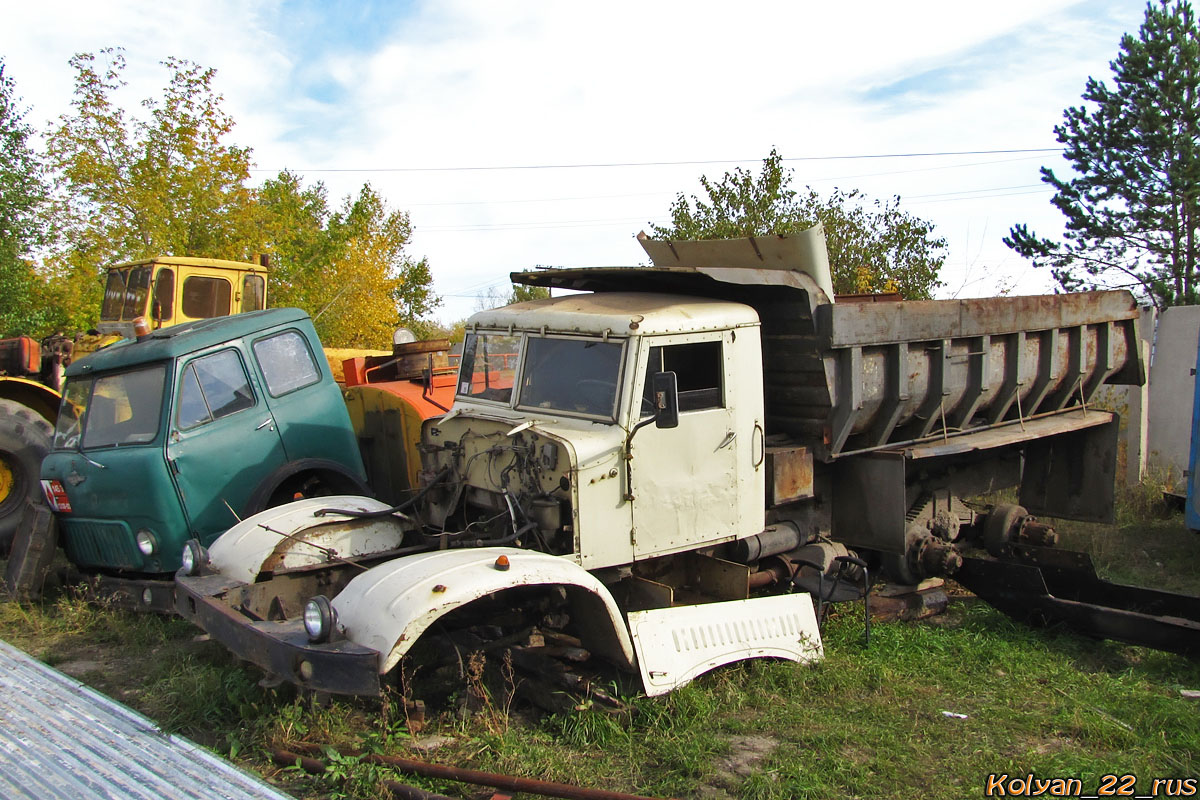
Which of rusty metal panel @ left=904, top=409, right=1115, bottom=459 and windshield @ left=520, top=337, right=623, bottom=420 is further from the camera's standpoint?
rusty metal panel @ left=904, top=409, right=1115, bottom=459

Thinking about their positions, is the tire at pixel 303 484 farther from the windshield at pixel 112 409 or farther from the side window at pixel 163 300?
the side window at pixel 163 300

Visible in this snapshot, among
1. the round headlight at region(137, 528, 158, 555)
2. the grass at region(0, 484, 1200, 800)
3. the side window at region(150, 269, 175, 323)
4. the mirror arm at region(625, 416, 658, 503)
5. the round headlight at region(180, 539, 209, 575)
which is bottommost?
the grass at region(0, 484, 1200, 800)

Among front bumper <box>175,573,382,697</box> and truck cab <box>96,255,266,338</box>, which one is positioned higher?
truck cab <box>96,255,266,338</box>

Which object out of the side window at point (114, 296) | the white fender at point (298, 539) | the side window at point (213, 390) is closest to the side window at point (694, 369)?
the white fender at point (298, 539)

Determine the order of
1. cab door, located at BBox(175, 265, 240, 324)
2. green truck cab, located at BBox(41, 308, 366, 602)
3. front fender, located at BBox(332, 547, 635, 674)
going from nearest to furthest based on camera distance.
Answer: front fender, located at BBox(332, 547, 635, 674), green truck cab, located at BBox(41, 308, 366, 602), cab door, located at BBox(175, 265, 240, 324)

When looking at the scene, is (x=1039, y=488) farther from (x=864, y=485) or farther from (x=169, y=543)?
(x=169, y=543)

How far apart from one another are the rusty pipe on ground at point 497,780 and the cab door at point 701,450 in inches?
62.7

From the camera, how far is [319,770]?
4094 millimetres

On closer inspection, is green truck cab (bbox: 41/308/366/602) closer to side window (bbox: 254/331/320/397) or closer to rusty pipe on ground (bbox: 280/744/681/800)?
side window (bbox: 254/331/320/397)

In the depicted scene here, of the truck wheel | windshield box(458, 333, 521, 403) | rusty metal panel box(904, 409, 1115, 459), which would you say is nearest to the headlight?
windshield box(458, 333, 521, 403)

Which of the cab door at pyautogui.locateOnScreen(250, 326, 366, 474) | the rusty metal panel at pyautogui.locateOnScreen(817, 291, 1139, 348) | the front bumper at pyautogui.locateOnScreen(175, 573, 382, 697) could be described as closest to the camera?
the front bumper at pyautogui.locateOnScreen(175, 573, 382, 697)

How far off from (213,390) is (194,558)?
6.26 feet

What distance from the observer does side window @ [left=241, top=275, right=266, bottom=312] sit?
10.4 m

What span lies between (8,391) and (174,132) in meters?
7.90
